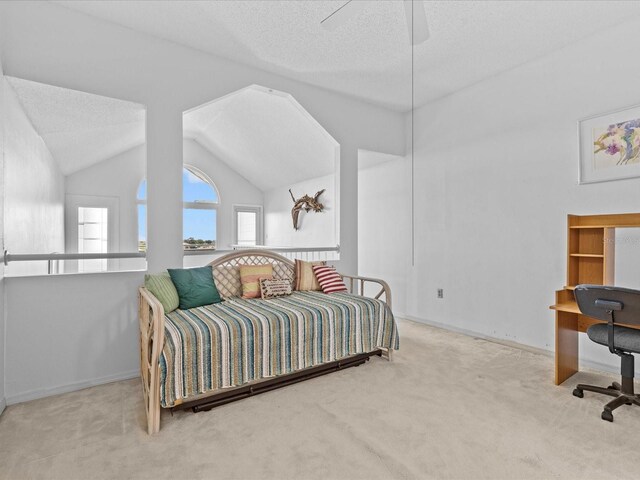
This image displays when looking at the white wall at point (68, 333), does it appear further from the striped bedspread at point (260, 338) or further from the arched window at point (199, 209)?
the arched window at point (199, 209)

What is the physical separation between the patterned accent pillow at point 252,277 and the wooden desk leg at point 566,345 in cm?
231

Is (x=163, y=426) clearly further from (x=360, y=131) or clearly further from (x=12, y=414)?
(x=360, y=131)

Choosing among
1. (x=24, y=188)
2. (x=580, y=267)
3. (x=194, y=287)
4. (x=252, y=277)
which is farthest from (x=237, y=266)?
(x=580, y=267)

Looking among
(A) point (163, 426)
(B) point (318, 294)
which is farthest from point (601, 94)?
(A) point (163, 426)

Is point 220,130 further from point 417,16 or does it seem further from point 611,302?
point 611,302

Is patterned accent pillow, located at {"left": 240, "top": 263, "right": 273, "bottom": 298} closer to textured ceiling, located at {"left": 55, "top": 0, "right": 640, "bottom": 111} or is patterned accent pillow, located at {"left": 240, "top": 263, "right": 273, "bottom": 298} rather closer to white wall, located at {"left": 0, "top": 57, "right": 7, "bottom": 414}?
white wall, located at {"left": 0, "top": 57, "right": 7, "bottom": 414}

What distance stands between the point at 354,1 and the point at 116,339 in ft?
9.07

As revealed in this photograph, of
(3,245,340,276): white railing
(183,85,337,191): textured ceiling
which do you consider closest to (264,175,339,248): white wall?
(183,85,337,191): textured ceiling

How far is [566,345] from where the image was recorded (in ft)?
8.88

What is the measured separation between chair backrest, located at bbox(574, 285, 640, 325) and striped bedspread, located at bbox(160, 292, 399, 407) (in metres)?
1.37

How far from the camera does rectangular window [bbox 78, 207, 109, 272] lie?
5797mm

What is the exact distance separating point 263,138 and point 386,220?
243 cm

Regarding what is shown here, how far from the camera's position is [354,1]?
1934 mm

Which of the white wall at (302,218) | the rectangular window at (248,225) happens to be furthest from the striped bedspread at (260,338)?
the rectangular window at (248,225)
